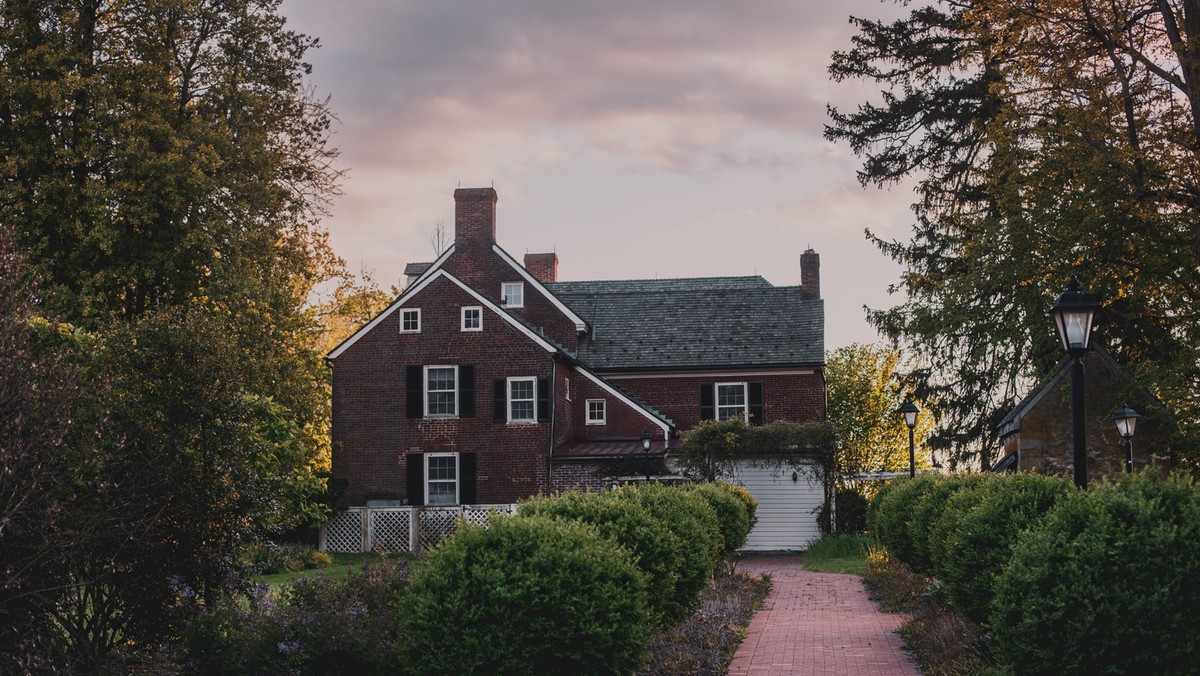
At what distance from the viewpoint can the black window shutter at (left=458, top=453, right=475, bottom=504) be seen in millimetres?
34875

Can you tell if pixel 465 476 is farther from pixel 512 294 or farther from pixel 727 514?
pixel 727 514

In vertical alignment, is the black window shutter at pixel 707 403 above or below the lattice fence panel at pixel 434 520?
above

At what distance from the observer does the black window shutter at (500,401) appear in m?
34.8

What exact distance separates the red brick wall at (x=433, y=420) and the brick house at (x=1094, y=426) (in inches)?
590

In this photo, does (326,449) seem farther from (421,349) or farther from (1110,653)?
(1110,653)

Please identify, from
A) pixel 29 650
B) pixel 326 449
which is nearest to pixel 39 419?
pixel 29 650

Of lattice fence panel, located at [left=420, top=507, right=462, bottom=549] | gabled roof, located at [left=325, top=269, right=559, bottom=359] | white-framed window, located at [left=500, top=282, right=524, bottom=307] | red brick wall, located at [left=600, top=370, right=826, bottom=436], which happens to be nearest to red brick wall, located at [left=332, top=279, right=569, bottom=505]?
gabled roof, located at [left=325, top=269, right=559, bottom=359]

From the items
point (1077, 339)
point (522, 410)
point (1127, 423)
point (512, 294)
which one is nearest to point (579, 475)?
point (522, 410)

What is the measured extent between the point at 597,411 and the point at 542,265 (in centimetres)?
1365

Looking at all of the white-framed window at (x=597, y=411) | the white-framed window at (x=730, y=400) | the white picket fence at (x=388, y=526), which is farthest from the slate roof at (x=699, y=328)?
the white picket fence at (x=388, y=526)

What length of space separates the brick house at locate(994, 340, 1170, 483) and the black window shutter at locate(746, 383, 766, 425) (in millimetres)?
13928

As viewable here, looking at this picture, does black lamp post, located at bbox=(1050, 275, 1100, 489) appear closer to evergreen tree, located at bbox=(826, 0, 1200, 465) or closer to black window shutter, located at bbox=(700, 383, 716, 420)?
evergreen tree, located at bbox=(826, 0, 1200, 465)

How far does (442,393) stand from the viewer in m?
35.2

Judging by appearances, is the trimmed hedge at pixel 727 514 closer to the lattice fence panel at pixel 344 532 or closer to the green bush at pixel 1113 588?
the green bush at pixel 1113 588
